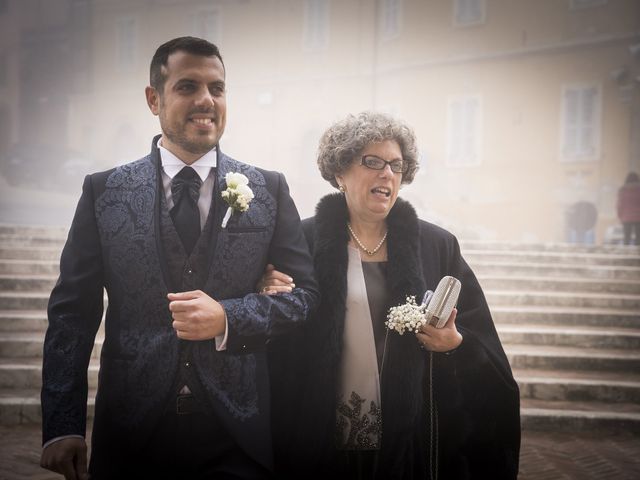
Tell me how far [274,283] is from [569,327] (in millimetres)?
5697

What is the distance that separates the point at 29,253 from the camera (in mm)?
8133

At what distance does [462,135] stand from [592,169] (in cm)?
309

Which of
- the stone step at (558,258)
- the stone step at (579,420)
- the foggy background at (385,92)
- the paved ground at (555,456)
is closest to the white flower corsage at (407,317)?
the paved ground at (555,456)

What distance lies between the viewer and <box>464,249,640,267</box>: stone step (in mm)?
8903

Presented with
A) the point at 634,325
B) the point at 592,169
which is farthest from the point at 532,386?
the point at 592,169

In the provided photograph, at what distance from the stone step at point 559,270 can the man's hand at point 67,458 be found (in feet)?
23.1

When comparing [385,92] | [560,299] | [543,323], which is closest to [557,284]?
[560,299]

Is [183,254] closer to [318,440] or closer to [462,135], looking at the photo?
[318,440]

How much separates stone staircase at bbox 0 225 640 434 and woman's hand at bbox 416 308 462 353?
3066 mm

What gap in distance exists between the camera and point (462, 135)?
14891 millimetres

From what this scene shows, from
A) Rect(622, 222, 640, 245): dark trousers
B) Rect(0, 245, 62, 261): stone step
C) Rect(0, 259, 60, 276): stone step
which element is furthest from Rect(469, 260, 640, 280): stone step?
Rect(0, 245, 62, 261): stone step

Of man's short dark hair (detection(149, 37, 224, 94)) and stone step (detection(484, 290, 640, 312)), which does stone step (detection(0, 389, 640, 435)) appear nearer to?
stone step (detection(484, 290, 640, 312))

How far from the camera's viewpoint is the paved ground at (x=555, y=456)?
3945 mm

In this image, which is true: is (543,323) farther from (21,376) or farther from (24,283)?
Result: (24,283)
